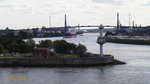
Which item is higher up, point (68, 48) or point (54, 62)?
point (68, 48)

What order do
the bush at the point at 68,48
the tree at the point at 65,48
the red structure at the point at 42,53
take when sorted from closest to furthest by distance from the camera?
the red structure at the point at 42,53
the bush at the point at 68,48
the tree at the point at 65,48

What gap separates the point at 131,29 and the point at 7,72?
205 feet

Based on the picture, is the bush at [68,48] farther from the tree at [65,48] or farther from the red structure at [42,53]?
the red structure at [42,53]

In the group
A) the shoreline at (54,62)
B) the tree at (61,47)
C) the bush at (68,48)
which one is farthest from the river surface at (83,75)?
the tree at (61,47)

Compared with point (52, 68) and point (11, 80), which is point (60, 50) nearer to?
point (52, 68)

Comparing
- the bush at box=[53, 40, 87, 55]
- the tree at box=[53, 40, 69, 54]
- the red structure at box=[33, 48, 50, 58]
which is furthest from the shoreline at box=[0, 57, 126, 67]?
the tree at box=[53, 40, 69, 54]

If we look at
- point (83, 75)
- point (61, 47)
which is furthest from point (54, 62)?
point (61, 47)

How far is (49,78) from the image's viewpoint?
598 inches

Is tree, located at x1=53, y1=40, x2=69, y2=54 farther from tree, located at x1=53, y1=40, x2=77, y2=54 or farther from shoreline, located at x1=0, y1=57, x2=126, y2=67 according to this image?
shoreline, located at x1=0, y1=57, x2=126, y2=67

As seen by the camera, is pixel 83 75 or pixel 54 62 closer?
pixel 83 75

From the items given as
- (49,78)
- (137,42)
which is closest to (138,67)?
(49,78)

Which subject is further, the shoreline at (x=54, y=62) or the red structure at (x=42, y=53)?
the red structure at (x=42, y=53)

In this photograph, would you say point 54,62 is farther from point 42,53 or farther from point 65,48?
point 65,48

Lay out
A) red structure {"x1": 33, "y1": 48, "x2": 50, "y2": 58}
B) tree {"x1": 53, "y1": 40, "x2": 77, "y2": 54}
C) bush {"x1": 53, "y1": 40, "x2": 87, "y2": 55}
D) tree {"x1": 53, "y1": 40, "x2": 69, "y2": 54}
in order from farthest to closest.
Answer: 1. tree {"x1": 53, "y1": 40, "x2": 69, "y2": 54}
2. tree {"x1": 53, "y1": 40, "x2": 77, "y2": 54}
3. bush {"x1": 53, "y1": 40, "x2": 87, "y2": 55}
4. red structure {"x1": 33, "y1": 48, "x2": 50, "y2": 58}
